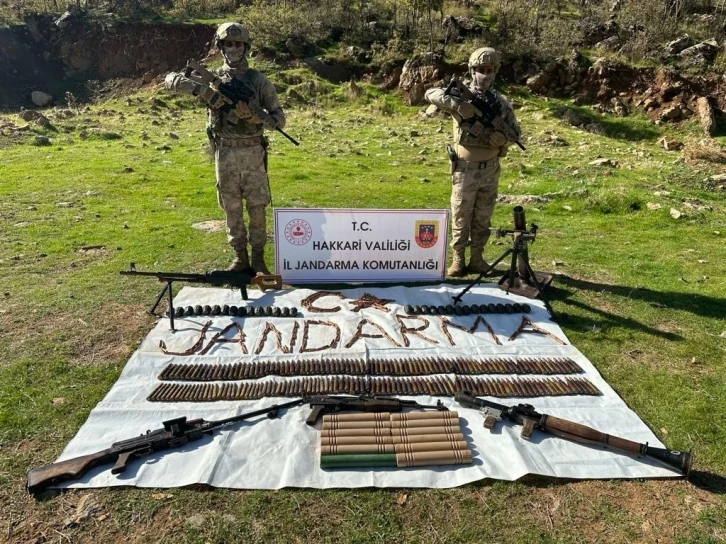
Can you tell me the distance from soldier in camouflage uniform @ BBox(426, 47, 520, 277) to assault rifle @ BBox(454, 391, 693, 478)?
3883 millimetres

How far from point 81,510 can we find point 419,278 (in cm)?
578

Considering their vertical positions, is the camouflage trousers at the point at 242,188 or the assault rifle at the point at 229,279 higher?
the camouflage trousers at the point at 242,188

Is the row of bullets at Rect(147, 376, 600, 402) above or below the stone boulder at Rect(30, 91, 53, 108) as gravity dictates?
below

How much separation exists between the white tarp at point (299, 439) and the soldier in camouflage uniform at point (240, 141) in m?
2.28

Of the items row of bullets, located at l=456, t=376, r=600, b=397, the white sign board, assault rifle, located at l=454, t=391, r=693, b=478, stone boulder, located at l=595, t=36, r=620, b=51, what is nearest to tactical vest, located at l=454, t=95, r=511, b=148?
the white sign board

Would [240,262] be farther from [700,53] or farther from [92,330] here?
[700,53]

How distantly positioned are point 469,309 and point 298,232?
2907 millimetres

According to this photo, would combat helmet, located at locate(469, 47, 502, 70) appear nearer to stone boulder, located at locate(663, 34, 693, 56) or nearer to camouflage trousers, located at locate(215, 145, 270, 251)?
camouflage trousers, located at locate(215, 145, 270, 251)

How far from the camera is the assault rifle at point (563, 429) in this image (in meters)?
4.43

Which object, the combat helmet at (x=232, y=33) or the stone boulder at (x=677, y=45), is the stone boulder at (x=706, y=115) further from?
the combat helmet at (x=232, y=33)

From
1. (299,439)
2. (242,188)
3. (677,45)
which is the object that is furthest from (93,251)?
(677,45)

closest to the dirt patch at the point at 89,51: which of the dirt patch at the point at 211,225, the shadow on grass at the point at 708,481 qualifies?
the dirt patch at the point at 211,225

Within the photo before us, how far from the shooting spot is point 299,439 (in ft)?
15.5

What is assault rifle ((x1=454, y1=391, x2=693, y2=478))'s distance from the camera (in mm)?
4434
